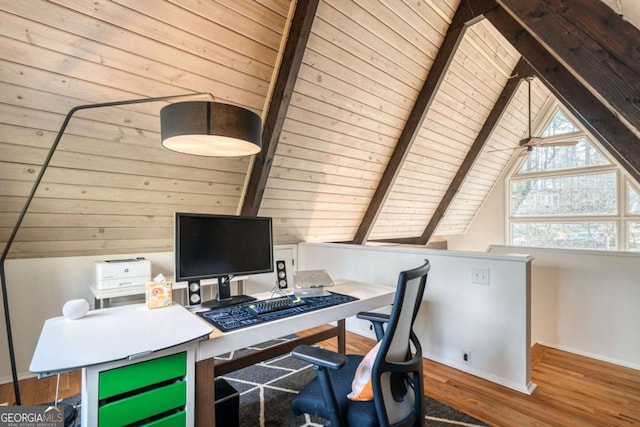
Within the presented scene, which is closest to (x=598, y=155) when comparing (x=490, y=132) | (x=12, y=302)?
(x=490, y=132)

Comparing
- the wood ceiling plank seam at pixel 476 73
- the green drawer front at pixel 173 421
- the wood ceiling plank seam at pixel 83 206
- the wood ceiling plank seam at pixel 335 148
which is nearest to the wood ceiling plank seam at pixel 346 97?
the wood ceiling plank seam at pixel 335 148

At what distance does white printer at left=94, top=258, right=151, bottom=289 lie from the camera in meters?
2.47

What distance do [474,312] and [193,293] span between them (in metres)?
2.12

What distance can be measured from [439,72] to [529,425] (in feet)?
9.97

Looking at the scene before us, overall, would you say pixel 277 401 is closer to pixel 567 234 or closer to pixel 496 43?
pixel 496 43

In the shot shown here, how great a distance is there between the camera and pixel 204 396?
1.40 metres

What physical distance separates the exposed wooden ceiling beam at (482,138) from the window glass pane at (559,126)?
5.19ft

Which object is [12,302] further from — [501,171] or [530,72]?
[501,171]

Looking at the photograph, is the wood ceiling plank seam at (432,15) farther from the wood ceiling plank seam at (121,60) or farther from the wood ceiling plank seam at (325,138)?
the wood ceiling plank seam at (121,60)

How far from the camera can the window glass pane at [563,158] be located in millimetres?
5008

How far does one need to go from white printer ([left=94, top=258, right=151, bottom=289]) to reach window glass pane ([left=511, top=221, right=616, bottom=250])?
18.9ft

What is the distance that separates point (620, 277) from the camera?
2844 millimetres

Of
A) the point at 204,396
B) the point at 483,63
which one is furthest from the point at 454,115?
the point at 204,396

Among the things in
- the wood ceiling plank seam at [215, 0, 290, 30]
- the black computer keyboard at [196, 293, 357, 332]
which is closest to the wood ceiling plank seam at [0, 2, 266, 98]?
the wood ceiling plank seam at [215, 0, 290, 30]
